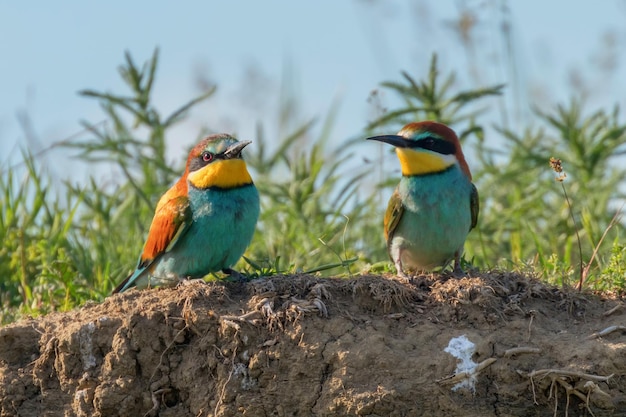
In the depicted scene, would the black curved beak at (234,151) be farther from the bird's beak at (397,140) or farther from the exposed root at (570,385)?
the exposed root at (570,385)

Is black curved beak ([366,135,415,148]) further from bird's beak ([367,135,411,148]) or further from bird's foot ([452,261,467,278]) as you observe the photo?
bird's foot ([452,261,467,278])

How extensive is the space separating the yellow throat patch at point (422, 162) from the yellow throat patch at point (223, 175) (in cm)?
65

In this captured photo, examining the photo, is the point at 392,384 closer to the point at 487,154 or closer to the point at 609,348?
the point at 609,348

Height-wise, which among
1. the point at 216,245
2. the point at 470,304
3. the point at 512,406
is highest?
the point at 216,245

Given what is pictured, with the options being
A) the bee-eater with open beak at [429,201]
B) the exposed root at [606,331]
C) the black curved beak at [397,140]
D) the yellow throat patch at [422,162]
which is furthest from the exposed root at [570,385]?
the black curved beak at [397,140]

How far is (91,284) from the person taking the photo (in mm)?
5090

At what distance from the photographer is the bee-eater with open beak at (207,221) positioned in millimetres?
4258

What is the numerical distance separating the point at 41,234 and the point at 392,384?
285 centimetres

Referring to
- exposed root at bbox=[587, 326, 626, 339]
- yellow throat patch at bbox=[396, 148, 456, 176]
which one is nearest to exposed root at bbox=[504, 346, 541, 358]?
exposed root at bbox=[587, 326, 626, 339]

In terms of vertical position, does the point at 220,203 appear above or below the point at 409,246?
above

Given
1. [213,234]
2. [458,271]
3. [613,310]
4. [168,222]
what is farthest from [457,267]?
[168,222]

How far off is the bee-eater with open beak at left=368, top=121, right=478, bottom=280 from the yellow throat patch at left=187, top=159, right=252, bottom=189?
548 millimetres

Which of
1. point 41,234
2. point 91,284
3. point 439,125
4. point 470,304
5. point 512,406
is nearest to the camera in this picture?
point 512,406

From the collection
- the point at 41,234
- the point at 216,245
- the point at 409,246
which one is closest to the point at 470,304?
the point at 409,246
